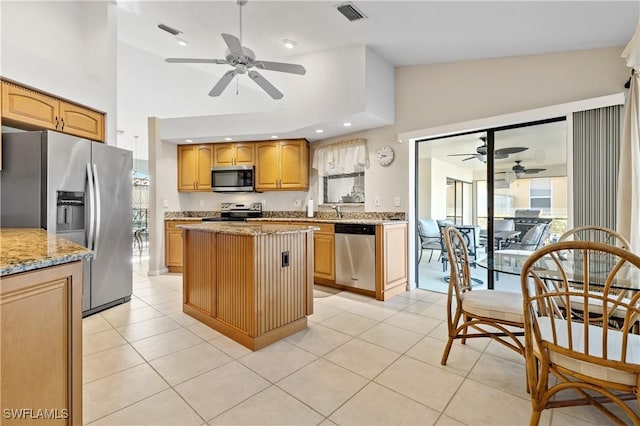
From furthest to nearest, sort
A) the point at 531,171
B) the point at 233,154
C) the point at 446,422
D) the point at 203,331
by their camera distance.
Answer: the point at 233,154 → the point at 531,171 → the point at 203,331 → the point at 446,422

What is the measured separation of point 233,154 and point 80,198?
2505 millimetres

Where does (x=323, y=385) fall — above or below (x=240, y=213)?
below

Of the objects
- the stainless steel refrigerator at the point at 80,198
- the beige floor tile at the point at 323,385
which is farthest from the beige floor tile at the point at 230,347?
the stainless steel refrigerator at the point at 80,198

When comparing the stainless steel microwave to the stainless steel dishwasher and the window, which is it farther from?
the window

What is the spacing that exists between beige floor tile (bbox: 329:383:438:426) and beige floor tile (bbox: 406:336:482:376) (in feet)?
1.66

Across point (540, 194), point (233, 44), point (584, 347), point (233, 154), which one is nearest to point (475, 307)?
point (584, 347)

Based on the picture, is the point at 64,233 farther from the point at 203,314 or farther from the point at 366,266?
the point at 366,266

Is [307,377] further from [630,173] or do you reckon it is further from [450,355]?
[630,173]

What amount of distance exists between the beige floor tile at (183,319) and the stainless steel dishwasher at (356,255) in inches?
72.4

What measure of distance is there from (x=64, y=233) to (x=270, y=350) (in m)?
2.25

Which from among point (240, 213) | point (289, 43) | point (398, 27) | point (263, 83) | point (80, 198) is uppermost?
point (289, 43)

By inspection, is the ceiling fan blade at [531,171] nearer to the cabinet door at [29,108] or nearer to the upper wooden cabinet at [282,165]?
the upper wooden cabinet at [282,165]

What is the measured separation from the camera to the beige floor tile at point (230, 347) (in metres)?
2.19

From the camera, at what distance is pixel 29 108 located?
8.84 ft
